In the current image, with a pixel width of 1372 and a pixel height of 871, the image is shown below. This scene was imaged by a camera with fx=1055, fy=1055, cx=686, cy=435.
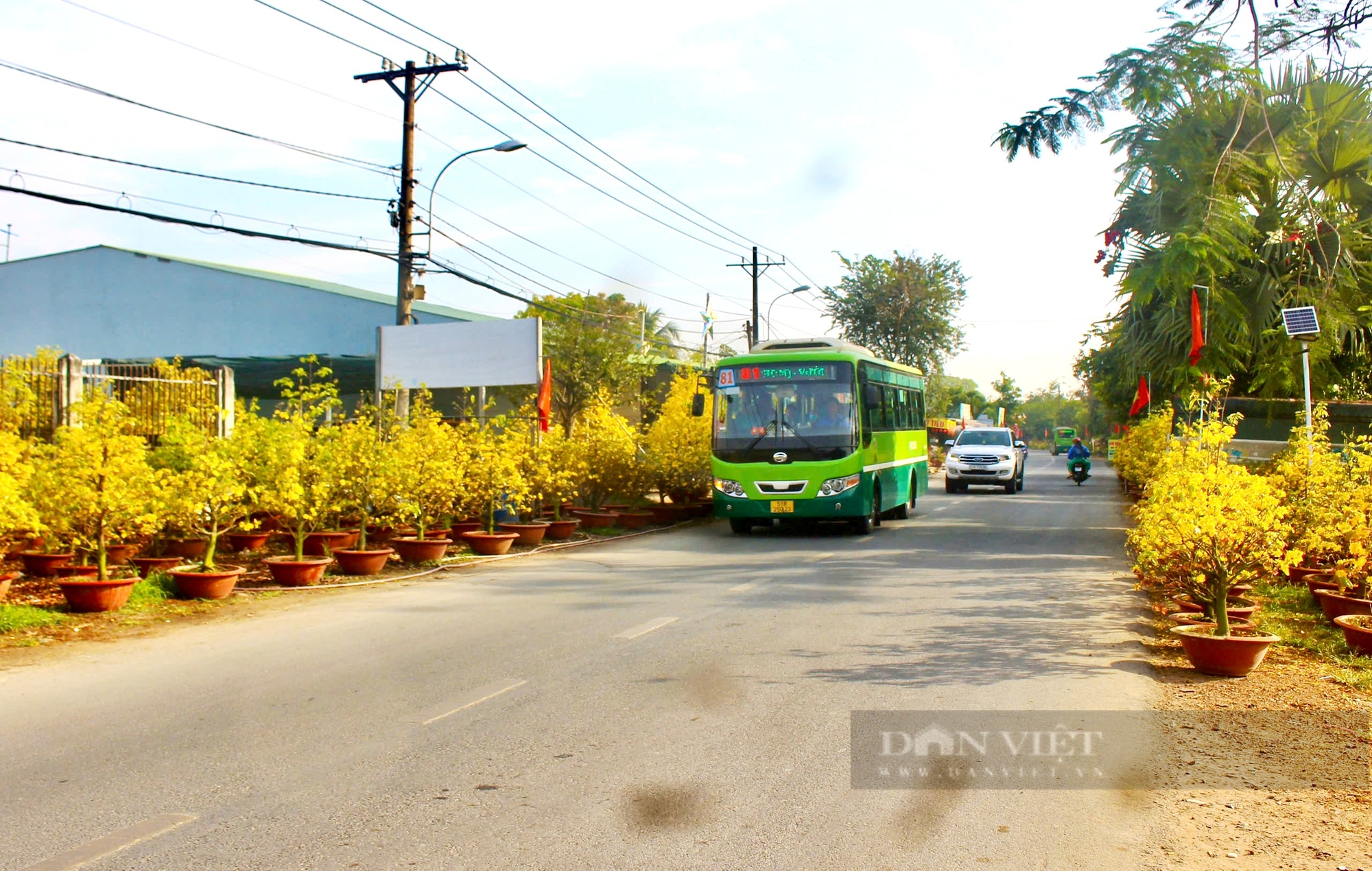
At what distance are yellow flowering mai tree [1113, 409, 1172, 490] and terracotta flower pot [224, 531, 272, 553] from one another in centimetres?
1576

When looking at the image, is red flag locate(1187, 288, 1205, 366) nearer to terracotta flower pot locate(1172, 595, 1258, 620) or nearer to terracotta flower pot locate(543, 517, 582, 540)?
terracotta flower pot locate(1172, 595, 1258, 620)

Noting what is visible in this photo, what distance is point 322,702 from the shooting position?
684cm

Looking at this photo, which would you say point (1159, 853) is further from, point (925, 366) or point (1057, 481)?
point (925, 366)

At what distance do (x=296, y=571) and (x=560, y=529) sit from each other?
6.25 m

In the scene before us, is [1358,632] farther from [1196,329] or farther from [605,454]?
[605,454]

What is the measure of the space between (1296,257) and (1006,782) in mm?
14066

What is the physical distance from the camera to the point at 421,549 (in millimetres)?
14398

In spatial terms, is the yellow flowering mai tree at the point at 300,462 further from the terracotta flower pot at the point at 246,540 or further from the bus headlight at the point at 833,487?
the bus headlight at the point at 833,487

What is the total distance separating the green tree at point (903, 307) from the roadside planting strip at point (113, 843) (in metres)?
46.2

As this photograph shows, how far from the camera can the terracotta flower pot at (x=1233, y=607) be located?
872 cm

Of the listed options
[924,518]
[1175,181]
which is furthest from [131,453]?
[924,518]

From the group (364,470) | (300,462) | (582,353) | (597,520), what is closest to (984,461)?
(582,353)

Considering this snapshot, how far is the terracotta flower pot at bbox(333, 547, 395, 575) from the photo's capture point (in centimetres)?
1338

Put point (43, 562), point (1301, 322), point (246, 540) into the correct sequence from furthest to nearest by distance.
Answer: point (246, 540)
point (1301, 322)
point (43, 562)
